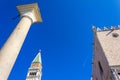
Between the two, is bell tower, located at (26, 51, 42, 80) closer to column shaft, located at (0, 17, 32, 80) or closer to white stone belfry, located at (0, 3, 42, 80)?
white stone belfry, located at (0, 3, 42, 80)

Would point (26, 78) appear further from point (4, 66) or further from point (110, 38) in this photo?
point (4, 66)

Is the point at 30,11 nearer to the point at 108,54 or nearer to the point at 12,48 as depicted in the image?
the point at 12,48

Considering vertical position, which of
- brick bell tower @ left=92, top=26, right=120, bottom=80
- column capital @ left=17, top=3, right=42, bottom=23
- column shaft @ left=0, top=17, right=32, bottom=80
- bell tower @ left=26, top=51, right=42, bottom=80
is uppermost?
bell tower @ left=26, top=51, right=42, bottom=80

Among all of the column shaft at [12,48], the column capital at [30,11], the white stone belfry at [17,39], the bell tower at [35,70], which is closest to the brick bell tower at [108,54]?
the column capital at [30,11]

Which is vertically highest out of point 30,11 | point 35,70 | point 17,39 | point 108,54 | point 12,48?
point 35,70

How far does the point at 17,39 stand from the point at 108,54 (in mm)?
13969

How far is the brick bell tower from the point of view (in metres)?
16.2

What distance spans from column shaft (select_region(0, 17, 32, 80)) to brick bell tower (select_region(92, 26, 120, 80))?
11.4 metres

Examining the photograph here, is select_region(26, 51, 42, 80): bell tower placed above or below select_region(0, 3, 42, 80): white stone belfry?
above

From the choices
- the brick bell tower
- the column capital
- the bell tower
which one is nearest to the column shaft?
Answer: the column capital

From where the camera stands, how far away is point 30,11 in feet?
22.6

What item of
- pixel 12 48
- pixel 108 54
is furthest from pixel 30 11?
pixel 108 54

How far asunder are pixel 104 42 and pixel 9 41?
16051mm

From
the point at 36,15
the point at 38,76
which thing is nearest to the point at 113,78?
the point at 36,15
